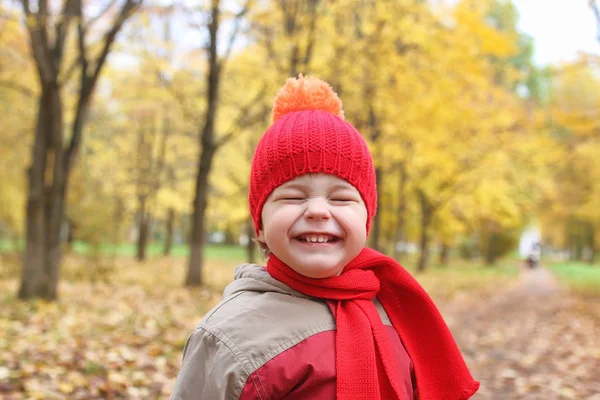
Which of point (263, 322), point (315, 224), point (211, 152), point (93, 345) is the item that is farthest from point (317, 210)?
point (211, 152)

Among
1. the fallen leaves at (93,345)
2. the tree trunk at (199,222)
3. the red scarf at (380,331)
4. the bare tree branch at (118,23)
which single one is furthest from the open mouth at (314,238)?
the tree trunk at (199,222)

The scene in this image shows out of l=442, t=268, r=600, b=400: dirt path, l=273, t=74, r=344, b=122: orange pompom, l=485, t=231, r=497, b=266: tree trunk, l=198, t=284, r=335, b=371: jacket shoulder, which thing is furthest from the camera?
l=485, t=231, r=497, b=266: tree trunk

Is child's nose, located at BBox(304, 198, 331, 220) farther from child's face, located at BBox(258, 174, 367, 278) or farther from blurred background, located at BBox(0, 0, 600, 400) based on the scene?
blurred background, located at BBox(0, 0, 600, 400)

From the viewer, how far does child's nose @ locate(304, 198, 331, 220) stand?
5.04ft

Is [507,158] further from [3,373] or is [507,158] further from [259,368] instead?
[259,368]

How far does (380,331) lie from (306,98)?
756 millimetres

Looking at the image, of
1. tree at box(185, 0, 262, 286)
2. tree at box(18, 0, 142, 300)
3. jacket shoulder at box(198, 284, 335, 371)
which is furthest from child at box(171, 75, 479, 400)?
tree at box(185, 0, 262, 286)

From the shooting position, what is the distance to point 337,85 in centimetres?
1023

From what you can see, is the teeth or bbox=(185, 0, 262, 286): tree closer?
the teeth

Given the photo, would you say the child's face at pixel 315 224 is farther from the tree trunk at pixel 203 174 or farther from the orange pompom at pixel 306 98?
the tree trunk at pixel 203 174

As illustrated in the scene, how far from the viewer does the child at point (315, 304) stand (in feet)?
4.83

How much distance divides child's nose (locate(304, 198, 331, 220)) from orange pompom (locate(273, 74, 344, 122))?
35cm

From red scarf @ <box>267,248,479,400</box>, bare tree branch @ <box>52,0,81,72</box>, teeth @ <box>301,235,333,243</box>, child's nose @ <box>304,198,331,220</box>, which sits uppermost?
bare tree branch @ <box>52,0,81,72</box>

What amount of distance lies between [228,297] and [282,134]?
1.68 feet
